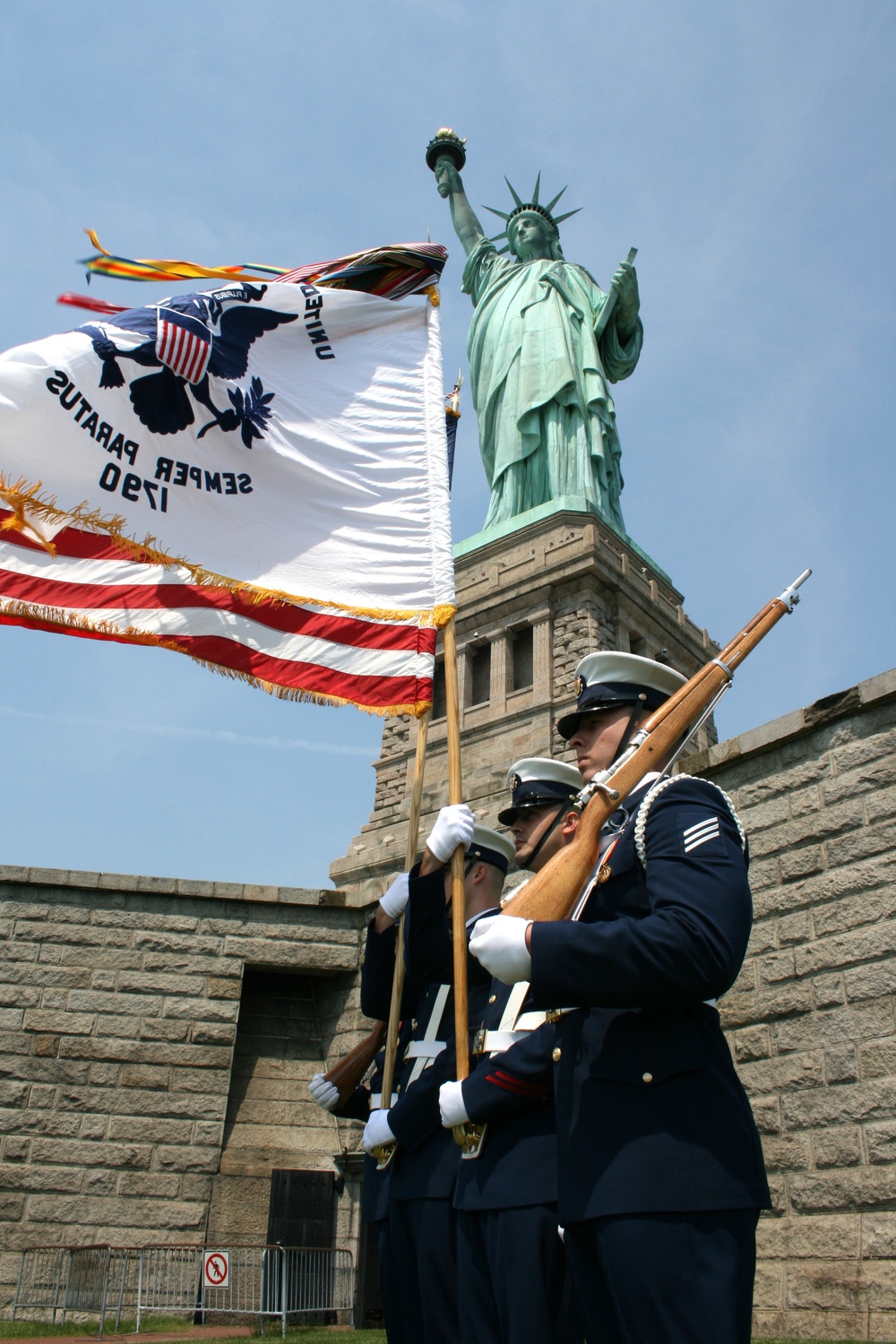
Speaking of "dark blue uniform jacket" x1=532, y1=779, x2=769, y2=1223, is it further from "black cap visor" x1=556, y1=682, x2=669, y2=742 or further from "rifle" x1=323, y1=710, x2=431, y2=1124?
"rifle" x1=323, y1=710, x2=431, y2=1124

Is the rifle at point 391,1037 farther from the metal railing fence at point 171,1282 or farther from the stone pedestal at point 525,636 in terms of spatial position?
the stone pedestal at point 525,636

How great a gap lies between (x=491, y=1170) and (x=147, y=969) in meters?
7.73

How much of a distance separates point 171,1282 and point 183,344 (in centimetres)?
746

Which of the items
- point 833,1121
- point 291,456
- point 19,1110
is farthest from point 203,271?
point 19,1110

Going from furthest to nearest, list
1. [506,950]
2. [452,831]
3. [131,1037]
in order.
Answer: [131,1037] < [452,831] < [506,950]

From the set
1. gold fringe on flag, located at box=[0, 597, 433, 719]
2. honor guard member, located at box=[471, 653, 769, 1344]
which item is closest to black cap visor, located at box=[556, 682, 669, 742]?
honor guard member, located at box=[471, 653, 769, 1344]

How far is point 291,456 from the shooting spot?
5.95m

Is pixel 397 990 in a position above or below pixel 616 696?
below

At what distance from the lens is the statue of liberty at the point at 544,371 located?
23.6 metres

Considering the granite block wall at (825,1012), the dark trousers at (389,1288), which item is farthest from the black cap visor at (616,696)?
the granite block wall at (825,1012)

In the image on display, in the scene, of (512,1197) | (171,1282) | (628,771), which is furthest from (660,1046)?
(171,1282)

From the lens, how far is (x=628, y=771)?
304 centimetres

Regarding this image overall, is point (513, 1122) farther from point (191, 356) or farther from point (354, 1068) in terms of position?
point (191, 356)

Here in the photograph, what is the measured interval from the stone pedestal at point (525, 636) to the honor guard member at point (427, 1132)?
14236mm
